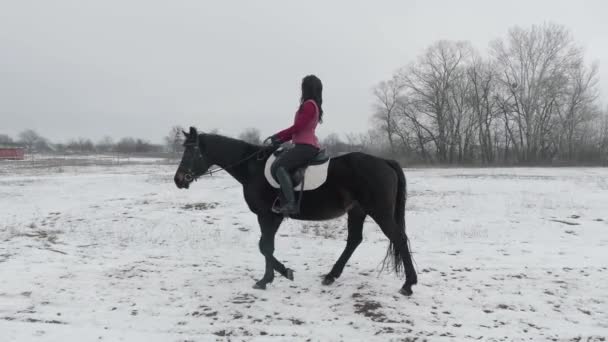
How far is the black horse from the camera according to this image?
15.9ft

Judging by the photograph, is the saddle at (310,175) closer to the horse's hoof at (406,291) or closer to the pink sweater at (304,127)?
the pink sweater at (304,127)

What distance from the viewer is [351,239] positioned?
18.2ft

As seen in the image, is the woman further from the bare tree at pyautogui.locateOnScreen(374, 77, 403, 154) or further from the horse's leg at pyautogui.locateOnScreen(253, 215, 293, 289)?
the bare tree at pyautogui.locateOnScreen(374, 77, 403, 154)

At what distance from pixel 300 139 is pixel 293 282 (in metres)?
2.15

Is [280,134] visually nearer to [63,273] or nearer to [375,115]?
[63,273]

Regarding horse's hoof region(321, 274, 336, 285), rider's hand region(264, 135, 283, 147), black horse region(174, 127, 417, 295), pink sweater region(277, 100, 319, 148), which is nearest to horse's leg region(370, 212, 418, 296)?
black horse region(174, 127, 417, 295)

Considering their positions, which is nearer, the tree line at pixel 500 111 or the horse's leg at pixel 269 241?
the horse's leg at pixel 269 241

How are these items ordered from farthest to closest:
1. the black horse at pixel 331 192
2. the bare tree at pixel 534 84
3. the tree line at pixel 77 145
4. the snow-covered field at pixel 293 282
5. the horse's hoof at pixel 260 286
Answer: the tree line at pixel 77 145, the bare tree at pixel 534 84, the horse's hoof at pixel 260 286, the black horse at pixel 331 192, the snow-covered field at pixel 293 282

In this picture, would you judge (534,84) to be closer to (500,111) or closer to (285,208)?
(500,111)

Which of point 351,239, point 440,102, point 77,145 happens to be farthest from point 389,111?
point 77,145

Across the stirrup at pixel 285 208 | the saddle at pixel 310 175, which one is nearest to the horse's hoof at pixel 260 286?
the stirrup at pixel 285 208

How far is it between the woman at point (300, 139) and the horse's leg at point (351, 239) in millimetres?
1052

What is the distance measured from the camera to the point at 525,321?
3.94 meters

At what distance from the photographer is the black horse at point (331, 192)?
484 cm
